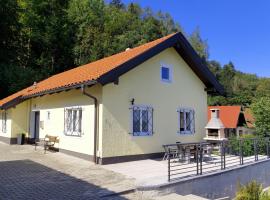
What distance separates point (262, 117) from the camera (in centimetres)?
2047

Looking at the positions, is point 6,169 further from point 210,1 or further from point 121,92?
point 210,1

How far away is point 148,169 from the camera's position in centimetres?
1048

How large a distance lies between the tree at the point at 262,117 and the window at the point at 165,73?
9638 mm

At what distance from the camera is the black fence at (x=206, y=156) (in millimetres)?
9637

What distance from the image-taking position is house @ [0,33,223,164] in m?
11.7

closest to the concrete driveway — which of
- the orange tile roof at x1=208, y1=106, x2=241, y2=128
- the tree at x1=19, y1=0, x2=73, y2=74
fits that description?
the orange tile roof at x1=208, y1=106, x2=241, y2=128

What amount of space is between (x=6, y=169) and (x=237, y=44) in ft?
105

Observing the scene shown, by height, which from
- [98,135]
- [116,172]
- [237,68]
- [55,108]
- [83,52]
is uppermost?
[237,68]

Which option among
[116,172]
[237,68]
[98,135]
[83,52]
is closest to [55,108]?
[98,135]

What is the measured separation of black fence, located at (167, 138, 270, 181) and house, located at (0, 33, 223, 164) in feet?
5.24

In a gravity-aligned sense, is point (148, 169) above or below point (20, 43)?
below

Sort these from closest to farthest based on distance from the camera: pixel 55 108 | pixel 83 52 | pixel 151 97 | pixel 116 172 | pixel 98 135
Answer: pixel 116 172, pixel 98 135, pixel 151 97, pixel 55 108, pixel 83 52

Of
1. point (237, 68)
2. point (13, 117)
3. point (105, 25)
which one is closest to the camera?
point (13, 117)

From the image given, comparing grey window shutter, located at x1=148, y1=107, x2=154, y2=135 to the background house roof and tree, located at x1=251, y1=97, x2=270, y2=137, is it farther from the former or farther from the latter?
tree, located at x1=251, y1=97, x2=270, y2=137
